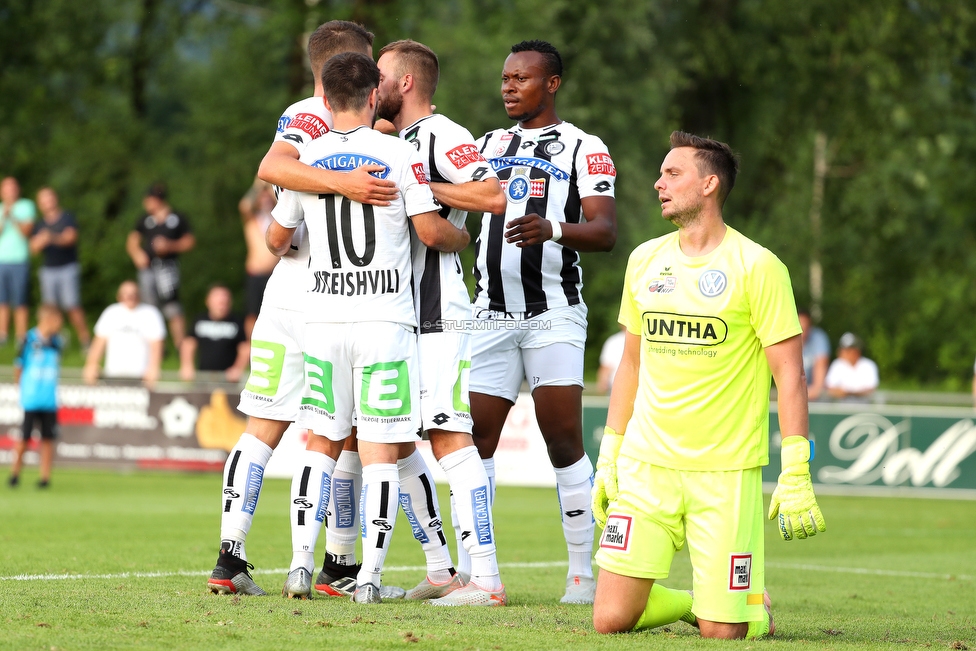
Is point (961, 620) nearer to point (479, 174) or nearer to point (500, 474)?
point (479, 174)

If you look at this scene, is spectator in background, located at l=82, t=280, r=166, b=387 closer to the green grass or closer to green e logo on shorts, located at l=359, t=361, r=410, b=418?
the green grass

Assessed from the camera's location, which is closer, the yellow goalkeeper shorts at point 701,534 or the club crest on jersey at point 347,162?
the yellow goalkeeper shorts at point 701,534

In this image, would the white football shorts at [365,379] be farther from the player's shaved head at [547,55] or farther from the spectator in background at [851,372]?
the spectator in background at [851,372]

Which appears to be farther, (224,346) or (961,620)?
(224,346)

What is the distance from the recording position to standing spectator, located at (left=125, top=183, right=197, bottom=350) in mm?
20953

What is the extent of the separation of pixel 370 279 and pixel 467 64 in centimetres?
2174

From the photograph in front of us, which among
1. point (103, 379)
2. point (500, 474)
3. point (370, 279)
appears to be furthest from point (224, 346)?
point (370, 279)

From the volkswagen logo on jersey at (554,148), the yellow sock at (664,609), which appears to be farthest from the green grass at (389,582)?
the volkswagen logo on jersey at (554,148)

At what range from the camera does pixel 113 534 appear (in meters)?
10.3

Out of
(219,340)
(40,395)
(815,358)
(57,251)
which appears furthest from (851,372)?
(57,251)

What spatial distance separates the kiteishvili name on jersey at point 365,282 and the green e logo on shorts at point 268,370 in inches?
20.2

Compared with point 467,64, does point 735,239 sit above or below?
below

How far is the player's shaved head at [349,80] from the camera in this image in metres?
6.25

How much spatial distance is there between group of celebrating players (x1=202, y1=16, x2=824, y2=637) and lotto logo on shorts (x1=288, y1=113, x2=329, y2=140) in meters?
0.01
